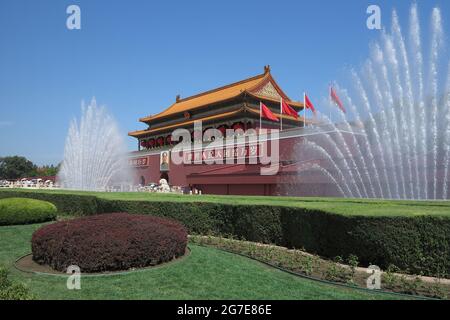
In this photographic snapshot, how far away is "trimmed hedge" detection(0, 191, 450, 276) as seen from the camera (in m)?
5.74

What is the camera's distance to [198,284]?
5.18 meters

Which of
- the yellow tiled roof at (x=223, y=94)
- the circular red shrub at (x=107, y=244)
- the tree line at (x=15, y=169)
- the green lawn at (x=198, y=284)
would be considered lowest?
the green lawn at (x=198, y=284)

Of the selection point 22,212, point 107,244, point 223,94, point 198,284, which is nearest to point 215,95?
point 223,94

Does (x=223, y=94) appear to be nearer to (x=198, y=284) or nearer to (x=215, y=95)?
(x=215, y=95)

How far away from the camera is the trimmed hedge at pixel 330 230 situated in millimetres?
5738

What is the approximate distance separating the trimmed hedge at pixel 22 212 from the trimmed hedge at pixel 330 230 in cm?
355

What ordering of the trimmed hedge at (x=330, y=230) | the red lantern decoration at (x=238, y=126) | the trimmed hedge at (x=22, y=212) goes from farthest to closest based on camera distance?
the red lantern decoration at (x=238, y=126)
the trimmed hedge at (x=22, y=212)
the trimmed hedge at (x=330, y=230)

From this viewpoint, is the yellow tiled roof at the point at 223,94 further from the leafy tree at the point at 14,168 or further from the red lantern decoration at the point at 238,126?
the leafy tree at the point at 14,168

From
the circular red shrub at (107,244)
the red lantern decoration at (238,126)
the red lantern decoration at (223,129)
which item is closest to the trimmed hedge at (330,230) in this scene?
the circular red shrub at (107,244)

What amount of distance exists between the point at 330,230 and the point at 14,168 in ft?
267

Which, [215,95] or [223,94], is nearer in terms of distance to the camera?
[223,94]

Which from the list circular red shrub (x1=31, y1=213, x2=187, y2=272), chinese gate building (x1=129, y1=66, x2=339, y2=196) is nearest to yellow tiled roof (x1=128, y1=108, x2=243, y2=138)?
chinese gate building (x1=129, y1=66, x2=339, y2=196)

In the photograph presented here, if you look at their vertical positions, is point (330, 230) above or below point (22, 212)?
above

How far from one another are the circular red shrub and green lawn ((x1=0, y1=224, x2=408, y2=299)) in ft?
1.04
